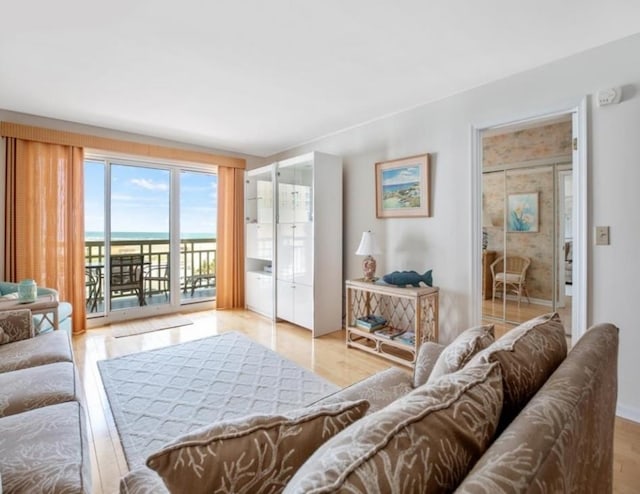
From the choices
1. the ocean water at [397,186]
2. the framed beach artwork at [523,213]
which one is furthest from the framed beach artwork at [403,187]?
the framed beach artwork at [523,213]

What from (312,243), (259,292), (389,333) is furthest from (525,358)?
(259,292)

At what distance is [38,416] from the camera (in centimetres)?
132

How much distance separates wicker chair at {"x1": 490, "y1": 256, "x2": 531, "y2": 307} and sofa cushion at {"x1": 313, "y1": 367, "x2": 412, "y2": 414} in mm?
3328

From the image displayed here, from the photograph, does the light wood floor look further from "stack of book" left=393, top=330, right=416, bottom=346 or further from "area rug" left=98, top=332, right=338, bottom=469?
"stack of book" left=393, top=330, right=416, bottom=346

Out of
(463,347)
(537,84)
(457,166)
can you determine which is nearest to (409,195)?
(457,166)

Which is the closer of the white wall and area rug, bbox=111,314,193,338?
the white wall

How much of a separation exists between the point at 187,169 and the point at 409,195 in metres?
3.14

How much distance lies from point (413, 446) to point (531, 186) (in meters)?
4.67

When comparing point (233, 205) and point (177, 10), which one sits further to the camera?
point (233, 205)

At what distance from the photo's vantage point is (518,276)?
4422mm

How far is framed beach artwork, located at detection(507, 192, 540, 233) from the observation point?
14.2 feet

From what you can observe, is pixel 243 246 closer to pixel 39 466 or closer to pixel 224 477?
pixel 39 466

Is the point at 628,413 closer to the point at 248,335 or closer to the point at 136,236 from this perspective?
the point at 248,335

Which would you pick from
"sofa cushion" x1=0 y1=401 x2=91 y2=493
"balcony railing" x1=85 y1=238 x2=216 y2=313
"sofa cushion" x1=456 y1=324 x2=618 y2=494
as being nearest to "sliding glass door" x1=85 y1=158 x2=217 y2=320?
"balcony railing" x1=85 y1=238 x2=216 y2=313
